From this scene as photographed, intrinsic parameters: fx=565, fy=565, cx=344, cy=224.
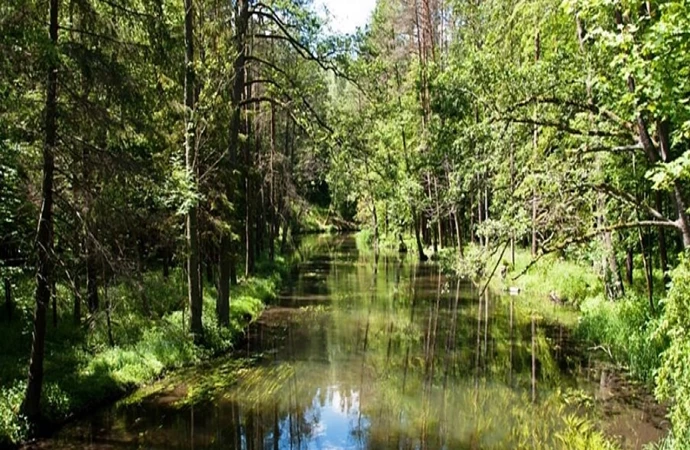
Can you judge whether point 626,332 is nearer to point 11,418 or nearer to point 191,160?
point 191,160

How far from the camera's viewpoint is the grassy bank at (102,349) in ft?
29.2

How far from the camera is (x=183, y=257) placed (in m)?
12.5

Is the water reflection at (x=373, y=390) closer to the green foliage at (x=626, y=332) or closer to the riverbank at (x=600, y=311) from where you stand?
the riverbank at (x=600, y=311)

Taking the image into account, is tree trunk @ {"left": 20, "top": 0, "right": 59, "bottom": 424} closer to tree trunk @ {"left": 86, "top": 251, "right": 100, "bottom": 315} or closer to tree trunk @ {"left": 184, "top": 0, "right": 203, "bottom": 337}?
tree trunk @ {"left": 86, "top": 251, "right": 100, "bottom": 315}

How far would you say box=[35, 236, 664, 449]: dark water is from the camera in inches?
355

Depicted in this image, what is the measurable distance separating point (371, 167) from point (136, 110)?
5.98m

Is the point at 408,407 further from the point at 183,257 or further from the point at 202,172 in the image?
the point at 202,172

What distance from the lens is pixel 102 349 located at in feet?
38.7

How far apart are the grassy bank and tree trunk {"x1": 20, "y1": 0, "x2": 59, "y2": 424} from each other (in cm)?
26

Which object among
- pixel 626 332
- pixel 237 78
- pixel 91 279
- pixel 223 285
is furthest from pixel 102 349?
pixel 626 332

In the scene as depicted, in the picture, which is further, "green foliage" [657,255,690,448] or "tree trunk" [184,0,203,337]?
"tree trunk" [184,0,203,337]

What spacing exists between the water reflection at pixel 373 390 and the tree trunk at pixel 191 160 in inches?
58.7

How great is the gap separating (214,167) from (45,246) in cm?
621

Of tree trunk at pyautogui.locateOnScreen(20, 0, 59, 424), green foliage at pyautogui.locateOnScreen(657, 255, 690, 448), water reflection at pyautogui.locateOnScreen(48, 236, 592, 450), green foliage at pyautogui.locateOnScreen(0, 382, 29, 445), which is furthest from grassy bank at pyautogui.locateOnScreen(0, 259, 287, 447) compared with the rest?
green foliage at pyautogui.locateOnScreen(657, 255, 690, 448)
